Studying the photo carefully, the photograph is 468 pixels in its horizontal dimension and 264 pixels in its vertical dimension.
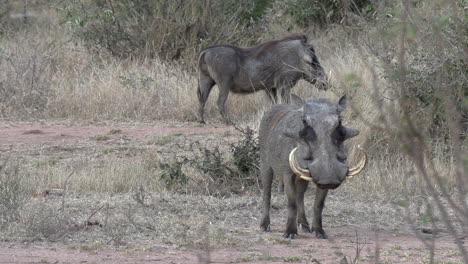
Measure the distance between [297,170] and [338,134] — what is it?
0.36 m

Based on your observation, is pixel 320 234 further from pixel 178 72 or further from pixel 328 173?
pixel 178 72

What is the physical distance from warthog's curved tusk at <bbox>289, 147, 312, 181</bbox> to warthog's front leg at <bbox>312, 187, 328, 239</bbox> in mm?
521

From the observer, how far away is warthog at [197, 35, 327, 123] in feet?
40.8

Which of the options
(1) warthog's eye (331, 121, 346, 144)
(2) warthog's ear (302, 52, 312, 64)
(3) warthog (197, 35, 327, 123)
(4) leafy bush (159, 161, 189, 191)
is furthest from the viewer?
(3) warthog (197, 35, 327, 123)

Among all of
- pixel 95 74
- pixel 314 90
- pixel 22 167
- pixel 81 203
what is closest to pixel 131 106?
pixel 95 74

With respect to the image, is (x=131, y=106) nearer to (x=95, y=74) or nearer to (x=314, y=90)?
(x=95, y=74)

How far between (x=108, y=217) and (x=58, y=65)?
7704 millimetres

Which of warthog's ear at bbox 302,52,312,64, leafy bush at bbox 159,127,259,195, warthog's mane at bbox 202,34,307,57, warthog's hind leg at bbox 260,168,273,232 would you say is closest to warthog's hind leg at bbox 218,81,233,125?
warthog's mane at bbox 202,34,307,57

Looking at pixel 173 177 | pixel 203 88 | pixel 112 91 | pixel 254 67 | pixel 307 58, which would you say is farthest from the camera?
pixel 112 91

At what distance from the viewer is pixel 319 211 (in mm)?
6656

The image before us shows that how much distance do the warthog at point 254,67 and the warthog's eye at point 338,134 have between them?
245 inches

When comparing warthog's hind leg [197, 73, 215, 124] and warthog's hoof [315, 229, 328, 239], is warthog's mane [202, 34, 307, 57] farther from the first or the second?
warthog's hoof [315, 229, 328, 239]

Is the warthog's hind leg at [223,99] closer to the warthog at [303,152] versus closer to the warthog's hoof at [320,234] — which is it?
the warthog at [303,152]

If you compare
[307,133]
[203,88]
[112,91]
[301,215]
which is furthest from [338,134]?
[112,91]
